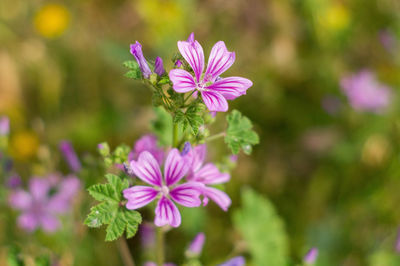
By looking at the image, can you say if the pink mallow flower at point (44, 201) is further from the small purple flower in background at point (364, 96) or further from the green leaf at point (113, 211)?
the small purple flower in background at point (364, 96)

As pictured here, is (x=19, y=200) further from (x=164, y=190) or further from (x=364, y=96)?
(x=364, y=96)

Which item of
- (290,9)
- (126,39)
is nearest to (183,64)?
(126,39)

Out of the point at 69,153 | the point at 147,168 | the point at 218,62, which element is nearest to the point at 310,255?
the point at 147,168

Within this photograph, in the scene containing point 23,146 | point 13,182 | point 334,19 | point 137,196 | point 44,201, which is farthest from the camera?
point 334,19

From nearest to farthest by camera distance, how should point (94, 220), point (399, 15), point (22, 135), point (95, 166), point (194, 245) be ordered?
point (94, 220)
point (194, 245)
point (95, 166)
point (22, 135)
point (399, 15)

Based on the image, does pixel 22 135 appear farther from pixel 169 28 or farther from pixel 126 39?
pixel 169 28
